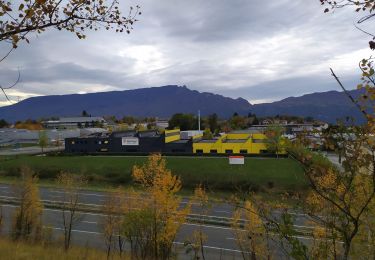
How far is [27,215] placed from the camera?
1286 inches

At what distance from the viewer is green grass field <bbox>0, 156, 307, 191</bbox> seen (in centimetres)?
4962

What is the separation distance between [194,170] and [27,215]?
27.3 m

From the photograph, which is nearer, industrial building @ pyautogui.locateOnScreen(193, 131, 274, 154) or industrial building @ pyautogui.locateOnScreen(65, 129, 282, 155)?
industrial building @ pyautogui.locateOnScreen(193, 131, 274, 154)

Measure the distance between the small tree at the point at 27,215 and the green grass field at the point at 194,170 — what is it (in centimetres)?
1563

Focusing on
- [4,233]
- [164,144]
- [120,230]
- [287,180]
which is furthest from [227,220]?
[164,144]

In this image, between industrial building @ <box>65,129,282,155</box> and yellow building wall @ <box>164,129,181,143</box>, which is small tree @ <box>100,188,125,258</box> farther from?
yellow building wall @ <box>164,129,181,143</box>

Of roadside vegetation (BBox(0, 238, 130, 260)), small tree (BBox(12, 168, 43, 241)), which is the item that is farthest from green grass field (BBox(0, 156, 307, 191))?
roadside vegetation (BBox(0, 238, 130, 260))

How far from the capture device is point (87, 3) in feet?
20.3

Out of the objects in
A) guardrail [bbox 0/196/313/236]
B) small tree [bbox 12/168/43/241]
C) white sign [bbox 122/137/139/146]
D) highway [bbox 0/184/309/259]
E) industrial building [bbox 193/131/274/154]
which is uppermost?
white sign [bbox 122/137/139/146]

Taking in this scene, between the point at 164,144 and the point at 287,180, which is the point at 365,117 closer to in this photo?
the point at 287,180

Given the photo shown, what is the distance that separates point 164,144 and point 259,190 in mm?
27314

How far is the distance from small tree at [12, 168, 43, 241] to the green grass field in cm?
1563

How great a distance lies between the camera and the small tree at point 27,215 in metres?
31.3

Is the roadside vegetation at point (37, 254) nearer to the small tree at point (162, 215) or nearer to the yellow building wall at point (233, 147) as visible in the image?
the small tree at point (162, 215)
